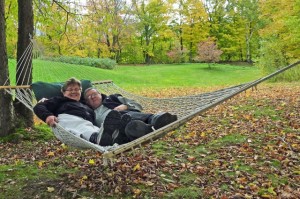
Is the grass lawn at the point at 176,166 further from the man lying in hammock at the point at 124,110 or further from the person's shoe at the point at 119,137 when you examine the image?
the person's shoe at the point at 119,137

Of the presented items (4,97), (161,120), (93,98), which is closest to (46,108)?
(93,98)

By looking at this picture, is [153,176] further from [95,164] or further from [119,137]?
[119,137]

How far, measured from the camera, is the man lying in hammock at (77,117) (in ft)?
8.93

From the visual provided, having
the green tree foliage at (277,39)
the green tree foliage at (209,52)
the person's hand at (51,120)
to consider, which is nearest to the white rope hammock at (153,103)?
the person's hand at (51,120)

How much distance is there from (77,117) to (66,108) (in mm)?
197

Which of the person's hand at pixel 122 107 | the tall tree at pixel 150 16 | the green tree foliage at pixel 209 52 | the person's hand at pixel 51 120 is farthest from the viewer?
the tall tree at pixel 150 16

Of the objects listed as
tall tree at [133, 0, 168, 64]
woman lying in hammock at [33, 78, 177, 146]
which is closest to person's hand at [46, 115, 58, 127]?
woman lying in hammock at [33, 78, 177, 146]

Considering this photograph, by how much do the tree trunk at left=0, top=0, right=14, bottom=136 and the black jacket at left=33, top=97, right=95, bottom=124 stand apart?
1186 millimetres

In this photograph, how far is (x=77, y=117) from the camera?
3.25 metres

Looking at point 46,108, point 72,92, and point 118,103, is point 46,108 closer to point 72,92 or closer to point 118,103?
point 72,92

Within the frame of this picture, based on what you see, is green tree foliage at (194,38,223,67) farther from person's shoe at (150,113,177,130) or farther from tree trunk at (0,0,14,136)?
person's shoe at (150,113,177,130)

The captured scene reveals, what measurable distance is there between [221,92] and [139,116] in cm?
77

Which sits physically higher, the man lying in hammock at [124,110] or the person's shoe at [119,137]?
the man lying in hammock at [124,110]

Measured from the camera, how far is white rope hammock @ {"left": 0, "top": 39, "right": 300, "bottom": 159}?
2402mm
